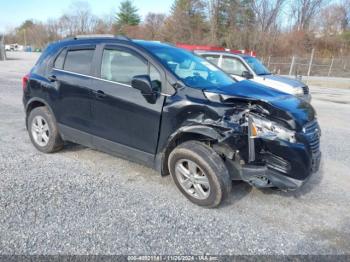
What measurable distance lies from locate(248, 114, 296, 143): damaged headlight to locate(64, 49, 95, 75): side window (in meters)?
2.38

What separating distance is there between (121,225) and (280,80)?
7321mm

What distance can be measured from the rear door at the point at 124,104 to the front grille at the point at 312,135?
1649 mm

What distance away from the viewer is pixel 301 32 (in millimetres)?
38188

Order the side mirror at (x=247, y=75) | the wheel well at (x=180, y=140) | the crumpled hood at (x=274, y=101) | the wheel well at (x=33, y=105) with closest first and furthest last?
1. the crumpled hood at (x=274, y=101)
2. the wheel well at (x=180, y=140)
3. the wheel well at (x=33, y=105)
4. the side mirror at (x=247, y=75)

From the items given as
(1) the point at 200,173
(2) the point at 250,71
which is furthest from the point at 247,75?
(1) the point at 200,173

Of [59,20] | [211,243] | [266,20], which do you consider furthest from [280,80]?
[59,20]

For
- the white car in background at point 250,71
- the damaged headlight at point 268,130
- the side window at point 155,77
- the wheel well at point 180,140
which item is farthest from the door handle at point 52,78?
the white car in background at point 250,71

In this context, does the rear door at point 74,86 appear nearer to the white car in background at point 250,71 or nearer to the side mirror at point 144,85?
the side mirror at point 144,85

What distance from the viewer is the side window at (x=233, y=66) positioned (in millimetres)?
9164

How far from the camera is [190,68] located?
3881mm

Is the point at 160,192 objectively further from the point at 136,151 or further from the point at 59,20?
the point at 59,20

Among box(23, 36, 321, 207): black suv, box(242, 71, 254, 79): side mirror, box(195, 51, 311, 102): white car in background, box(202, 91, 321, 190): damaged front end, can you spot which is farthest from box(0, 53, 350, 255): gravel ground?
box(242, 71, 254, 79): side mirror

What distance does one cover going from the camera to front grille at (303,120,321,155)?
317 cm

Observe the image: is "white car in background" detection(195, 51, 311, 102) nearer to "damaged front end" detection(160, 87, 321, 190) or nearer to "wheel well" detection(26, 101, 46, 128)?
"wheel well" detection(26, 101, 46, 128)
